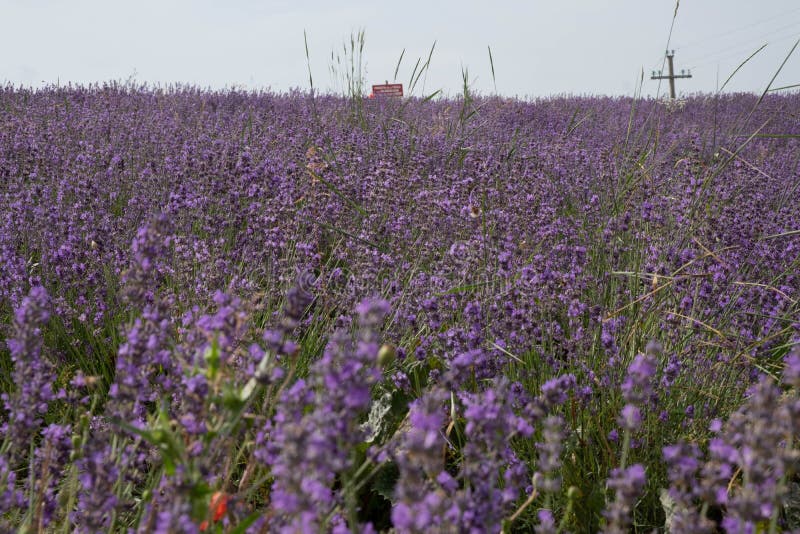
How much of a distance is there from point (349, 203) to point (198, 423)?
2797 mm

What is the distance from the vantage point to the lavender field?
1.25 m

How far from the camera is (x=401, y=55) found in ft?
19.6

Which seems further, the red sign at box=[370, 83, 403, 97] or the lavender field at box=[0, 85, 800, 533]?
the red sign at box=[370, 83, 403, 97]

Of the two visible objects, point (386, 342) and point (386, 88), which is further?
point (386, 88)

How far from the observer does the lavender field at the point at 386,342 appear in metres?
1.25

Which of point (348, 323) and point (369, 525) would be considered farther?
point (348, 323)

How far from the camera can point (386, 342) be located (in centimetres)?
278

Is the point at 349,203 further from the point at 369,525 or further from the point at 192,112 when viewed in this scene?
the point at 192,112

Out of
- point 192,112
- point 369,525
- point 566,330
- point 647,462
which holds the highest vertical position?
point 192,112

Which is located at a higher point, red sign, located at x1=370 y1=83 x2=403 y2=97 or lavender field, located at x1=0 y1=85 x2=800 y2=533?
red sign, located at x1=370 y1=83 x2=403 y2=97

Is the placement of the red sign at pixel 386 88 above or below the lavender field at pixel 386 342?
A: above

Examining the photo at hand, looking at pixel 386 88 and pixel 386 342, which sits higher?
pixel 386 88

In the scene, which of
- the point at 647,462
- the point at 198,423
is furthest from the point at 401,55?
the point at 198,423

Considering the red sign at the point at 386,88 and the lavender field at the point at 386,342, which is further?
the red sign at the point at 386,88
